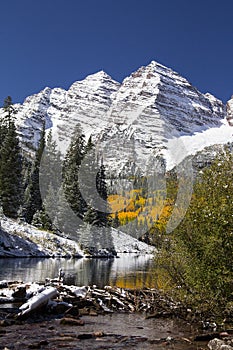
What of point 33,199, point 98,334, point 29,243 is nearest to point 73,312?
point 98,334

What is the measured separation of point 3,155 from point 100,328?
2140 inches

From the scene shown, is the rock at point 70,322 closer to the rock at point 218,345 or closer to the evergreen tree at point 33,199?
the rock at point 218,345

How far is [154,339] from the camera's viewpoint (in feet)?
42.1

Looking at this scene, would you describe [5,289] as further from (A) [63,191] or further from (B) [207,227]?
(A) [63,191]

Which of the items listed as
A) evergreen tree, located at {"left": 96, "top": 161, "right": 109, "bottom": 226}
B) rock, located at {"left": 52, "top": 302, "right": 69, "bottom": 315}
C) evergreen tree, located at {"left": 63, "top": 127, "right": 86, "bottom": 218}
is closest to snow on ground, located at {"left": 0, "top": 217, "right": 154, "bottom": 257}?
evergreen tree, located at {"left": 63, "top": 127, "right": 86, "bottom": 218}

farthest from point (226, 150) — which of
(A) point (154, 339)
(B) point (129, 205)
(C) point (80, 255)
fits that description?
(B) point (129, 205)

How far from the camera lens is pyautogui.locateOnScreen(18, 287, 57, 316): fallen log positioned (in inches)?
583

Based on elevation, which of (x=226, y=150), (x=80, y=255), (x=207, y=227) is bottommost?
(x=80, y=255)

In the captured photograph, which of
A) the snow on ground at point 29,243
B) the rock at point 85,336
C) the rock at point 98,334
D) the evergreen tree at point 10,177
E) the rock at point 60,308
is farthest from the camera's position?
the evergreen tree at point 10,177

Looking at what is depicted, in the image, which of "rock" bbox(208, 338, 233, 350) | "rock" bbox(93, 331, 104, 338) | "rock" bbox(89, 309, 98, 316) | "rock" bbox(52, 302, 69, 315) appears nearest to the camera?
"rock" bbox(208, 338, 233, 350)

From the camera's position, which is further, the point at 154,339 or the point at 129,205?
the point at 129,205

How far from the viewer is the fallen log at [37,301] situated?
14.8 meters

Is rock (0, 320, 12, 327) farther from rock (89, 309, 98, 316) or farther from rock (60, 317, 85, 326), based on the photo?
rock (89, 309, 98, 316)

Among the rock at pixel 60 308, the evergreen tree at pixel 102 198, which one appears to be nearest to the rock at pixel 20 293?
the rock at pixel 60 308
